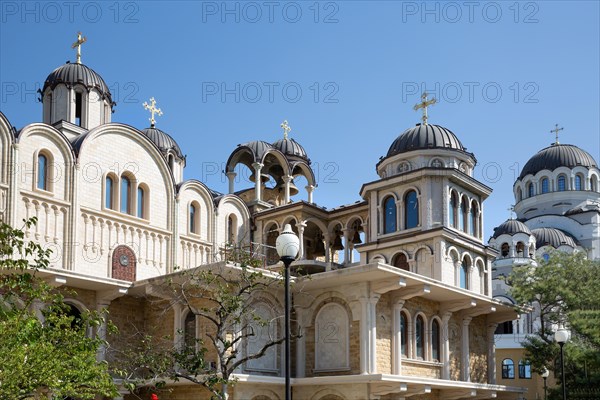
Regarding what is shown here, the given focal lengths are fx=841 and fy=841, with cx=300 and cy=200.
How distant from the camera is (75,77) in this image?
32.8 m

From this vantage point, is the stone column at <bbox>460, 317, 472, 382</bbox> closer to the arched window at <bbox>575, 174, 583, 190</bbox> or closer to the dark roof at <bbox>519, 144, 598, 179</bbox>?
the dark roof at <bbox>519, 144, 598, 179</bbox>

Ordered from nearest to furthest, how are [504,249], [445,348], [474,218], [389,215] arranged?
[445,348], [389,215], [474,218], [504,249]

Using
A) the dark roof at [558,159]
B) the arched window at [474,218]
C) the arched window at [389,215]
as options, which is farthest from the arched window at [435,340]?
the dark roof at [558,159]

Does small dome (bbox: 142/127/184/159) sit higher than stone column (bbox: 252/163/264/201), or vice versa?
small dome (bbox: 142/127/184/159)

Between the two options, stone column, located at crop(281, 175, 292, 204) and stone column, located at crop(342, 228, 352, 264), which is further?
stone column, located at crop(281, 175, 292, 204)

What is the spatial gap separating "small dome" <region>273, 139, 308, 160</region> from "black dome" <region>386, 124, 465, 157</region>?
7.82 meters

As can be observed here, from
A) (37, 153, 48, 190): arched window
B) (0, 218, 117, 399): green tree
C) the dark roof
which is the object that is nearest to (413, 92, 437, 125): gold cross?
(37, 153, 48, 190): arched window

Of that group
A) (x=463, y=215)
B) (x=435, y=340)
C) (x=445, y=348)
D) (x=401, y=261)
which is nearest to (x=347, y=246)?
(x=401, y=261)

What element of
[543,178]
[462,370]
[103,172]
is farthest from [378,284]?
[543,178]

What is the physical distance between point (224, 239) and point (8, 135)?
10.9 metres

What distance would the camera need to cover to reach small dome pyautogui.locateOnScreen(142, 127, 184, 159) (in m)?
39.2

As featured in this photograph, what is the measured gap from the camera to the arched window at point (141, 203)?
3116 centimetres

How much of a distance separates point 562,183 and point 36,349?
55.1m

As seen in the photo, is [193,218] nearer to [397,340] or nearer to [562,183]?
[397,340]
